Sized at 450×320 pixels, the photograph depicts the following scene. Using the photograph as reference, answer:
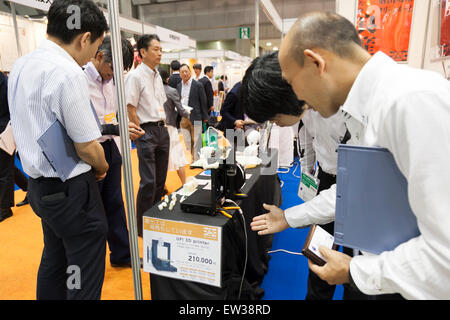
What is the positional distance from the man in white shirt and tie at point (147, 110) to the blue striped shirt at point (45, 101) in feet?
4.04

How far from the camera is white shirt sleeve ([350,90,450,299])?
0.48m

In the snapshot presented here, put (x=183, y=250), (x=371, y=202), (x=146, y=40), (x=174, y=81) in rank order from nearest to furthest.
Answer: (x=371, y=202) → (x=183, y=250) → (x=146, y=40) → (x=174, y=81)

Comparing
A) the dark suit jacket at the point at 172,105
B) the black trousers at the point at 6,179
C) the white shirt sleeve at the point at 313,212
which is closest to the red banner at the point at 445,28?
the white shirt sleeve at the point at 313,212

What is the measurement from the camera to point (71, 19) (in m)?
1.12

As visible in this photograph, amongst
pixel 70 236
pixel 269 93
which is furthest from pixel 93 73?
pixel 269 93

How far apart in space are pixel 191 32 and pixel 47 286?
622 inches

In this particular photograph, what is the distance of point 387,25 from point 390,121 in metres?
1.89

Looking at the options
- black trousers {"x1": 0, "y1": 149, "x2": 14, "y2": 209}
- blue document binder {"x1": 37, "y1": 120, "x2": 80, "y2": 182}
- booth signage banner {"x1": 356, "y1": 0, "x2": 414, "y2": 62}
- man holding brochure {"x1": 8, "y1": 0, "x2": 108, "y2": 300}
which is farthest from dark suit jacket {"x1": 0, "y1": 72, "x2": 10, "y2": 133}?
booth signage banner {"x1": 356, "y1": 0, "x2": 414, "y2": 62}

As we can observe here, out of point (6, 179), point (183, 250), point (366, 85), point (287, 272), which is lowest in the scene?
point (287, 272)

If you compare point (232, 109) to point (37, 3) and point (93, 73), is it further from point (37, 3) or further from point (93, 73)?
point (37, 3)

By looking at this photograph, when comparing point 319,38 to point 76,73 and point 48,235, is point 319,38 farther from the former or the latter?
point 48,235

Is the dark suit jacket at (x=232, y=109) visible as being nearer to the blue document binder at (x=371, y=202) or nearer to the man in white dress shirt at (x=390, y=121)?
the man in white dress shirt at (x=390, y=121)

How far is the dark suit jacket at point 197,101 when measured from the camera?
502 cm

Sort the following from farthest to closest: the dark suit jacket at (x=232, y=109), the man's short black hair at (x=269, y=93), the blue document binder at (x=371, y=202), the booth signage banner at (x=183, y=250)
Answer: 1. the dark suit jacket at (x=232, y=109)
2. the booth signage banner at (x=183, y=250)
3. the man's short black hair at (x=269, y=93)
4. the blue document binder at (x=371, y=202)
